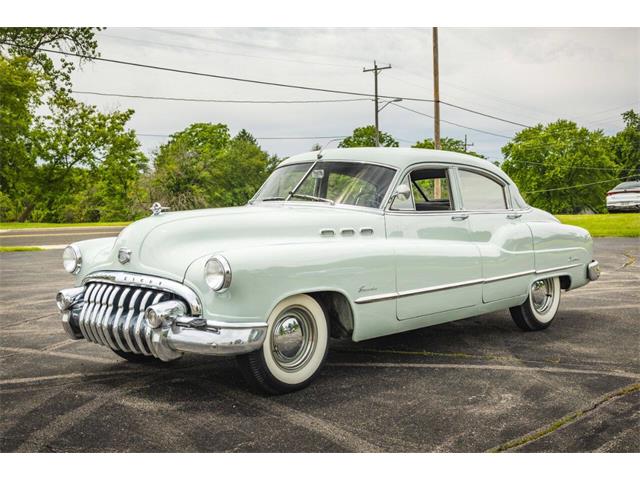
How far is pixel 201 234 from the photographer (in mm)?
4176

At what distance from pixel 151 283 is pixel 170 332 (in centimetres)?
38

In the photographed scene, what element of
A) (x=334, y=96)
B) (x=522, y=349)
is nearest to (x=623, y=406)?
(x=522, y=349)

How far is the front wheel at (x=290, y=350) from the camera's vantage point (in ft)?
13.1

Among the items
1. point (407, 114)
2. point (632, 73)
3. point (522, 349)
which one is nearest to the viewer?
point (522, 349)

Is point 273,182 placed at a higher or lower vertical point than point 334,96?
lower

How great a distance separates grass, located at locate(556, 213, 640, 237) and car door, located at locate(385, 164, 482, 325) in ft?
54.5

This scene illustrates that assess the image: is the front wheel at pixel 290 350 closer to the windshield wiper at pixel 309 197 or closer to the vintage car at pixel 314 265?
the vintage car at pixel 314 265

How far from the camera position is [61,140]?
102 ft

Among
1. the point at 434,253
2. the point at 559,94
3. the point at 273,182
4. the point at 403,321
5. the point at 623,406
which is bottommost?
the point at 623,406

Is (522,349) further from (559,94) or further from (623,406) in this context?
(559,94)

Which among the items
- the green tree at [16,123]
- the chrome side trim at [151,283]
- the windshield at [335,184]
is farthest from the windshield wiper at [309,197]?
the green tree at [16,123]

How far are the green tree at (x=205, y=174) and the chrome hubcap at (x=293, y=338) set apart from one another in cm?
3270

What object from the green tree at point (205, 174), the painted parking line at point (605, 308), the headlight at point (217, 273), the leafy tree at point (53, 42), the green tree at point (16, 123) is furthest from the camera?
the green tree at point (205, 174)
